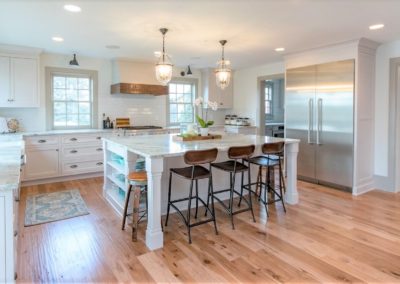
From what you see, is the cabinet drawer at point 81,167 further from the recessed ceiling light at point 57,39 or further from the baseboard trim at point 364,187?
the baseboard trim at point 364,187

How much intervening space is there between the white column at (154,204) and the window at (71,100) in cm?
367

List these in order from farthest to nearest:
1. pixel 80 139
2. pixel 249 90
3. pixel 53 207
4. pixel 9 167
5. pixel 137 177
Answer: pixel 249 90
pixel 80 139
pixel 53 207
pixel 137 177
pixel 9 167

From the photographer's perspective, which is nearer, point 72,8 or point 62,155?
point 72,8

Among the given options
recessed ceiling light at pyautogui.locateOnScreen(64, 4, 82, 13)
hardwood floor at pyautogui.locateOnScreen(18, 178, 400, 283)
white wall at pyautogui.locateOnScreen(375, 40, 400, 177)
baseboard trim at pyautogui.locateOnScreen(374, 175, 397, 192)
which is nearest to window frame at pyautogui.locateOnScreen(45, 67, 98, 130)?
hardwood floor at pyautogui.locateOnScreen(18, 178, 400, 283)

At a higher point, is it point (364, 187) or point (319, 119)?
point (319, 119)

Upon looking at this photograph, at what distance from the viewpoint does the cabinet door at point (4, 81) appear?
185 inches

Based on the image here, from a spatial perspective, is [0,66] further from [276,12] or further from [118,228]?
[276,12]

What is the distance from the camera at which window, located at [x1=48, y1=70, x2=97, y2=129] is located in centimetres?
556

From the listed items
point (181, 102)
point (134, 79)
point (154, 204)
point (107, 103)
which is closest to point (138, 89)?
A: point (134, 79)

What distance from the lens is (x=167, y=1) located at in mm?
2795

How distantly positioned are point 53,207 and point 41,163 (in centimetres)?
144

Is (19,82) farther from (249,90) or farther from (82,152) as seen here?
(249,90)

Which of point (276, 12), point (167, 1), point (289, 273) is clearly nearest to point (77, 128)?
point (167, 1)

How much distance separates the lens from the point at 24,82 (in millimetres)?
4902
